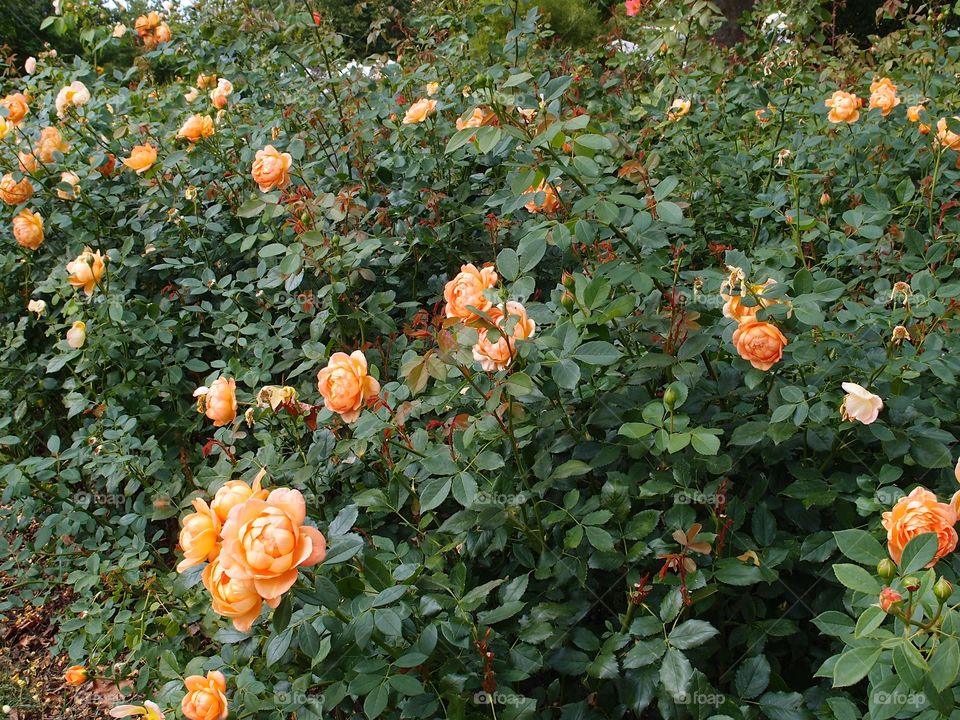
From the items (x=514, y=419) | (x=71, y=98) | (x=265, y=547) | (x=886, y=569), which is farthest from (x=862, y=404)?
(x=71, y=98)

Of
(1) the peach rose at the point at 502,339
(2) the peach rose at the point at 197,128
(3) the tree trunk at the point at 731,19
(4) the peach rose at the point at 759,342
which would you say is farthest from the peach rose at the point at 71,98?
(3) the tree trunk at the point at 731,19

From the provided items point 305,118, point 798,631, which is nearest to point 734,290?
point 798,631

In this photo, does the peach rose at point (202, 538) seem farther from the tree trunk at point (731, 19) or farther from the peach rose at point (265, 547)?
the tree trunk at point (731, 19)

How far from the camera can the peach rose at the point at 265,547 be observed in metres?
1.02

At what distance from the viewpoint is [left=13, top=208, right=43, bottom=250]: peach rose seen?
282 cm

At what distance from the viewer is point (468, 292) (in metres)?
1.37

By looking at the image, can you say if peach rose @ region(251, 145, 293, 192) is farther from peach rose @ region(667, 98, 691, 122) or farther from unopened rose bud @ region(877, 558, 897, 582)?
unopened rose bud @ region(877, 558, 897, 582)

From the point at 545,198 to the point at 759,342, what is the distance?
1.98ft

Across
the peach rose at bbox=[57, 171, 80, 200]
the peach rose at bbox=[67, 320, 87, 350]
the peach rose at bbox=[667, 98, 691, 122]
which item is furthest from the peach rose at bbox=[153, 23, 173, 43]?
the peach rose at bbox=[667, 98, 691, 122]

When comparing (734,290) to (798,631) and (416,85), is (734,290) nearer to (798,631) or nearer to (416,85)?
(798,631)

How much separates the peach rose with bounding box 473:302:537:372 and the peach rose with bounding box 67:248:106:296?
1636mm

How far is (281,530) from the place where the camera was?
1036 mm

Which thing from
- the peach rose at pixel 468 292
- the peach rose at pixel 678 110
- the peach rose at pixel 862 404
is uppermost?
the peach rose at pixel 468 292

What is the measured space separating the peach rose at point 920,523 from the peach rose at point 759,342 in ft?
1.10
